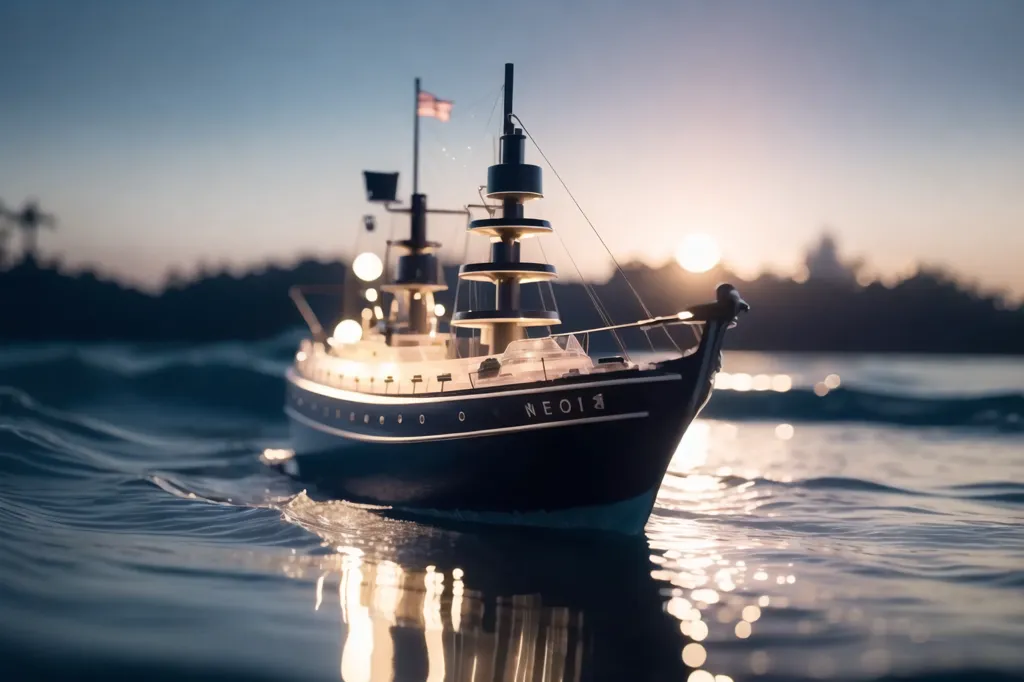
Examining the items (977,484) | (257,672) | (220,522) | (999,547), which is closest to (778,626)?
(257,672)

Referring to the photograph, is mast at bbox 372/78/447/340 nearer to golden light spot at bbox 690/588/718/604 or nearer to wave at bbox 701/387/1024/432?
golden light spot at bbox 690/588/718/604

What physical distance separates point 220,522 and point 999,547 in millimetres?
20078

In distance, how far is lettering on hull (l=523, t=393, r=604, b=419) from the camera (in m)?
21.5

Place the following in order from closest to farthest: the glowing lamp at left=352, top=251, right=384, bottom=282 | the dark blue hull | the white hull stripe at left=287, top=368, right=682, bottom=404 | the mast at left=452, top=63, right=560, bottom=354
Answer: the white hull stripe at left=287, top=368, right=682, bottom=404 → the dark blue hull → the mast at left=452, top=63, right=560, bottom=354 → the glowing lamp at left=352, top=251, right=384, bottom=282

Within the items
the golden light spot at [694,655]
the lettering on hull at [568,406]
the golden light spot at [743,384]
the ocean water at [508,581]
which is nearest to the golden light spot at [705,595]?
the ocean water at [508,581]

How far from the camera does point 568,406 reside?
21641mm

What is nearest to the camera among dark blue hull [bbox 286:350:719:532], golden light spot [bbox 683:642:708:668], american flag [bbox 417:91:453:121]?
golden light spot [bbox 683:642:708:668]

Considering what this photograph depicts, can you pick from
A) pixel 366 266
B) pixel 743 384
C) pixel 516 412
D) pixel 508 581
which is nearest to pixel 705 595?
pixel 508 581

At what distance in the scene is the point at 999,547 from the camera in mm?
22078

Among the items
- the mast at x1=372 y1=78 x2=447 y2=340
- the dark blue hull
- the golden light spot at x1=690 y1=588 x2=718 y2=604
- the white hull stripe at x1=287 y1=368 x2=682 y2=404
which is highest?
the mast at x1=372 y1=78 x2=447 y2=340

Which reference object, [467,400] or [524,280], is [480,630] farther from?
[524,280]

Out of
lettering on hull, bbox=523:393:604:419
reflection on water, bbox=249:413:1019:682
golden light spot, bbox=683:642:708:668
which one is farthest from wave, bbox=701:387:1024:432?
golden light spot, bbox=683:642:708:668

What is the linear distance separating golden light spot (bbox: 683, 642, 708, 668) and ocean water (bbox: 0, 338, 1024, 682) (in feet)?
0.16

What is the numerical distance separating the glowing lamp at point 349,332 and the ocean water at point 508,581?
595 centimetres
